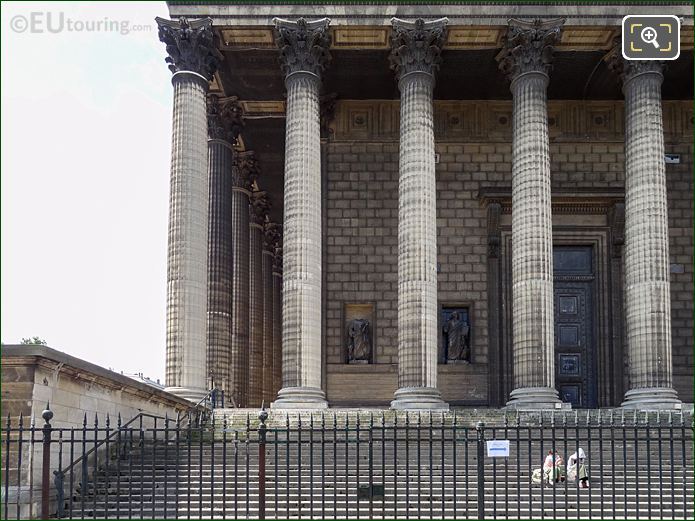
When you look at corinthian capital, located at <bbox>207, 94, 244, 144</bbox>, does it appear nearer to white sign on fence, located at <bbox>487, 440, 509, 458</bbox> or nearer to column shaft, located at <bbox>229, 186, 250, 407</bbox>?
column shaft, located at <bbox>229, 186, 250, 407</bbox>

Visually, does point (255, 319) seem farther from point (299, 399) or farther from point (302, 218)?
point (299, 399)

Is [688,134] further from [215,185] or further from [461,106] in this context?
A: [215,185]

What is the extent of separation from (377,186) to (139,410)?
16523 mm

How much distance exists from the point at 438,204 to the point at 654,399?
11.8 metres

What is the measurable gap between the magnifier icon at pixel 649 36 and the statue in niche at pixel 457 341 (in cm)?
1203

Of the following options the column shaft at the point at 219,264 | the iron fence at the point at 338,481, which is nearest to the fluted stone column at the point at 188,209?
the column shaft at the point at 219,264

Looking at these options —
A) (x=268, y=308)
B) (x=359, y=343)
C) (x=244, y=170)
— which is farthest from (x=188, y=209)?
(x=268, y=308)

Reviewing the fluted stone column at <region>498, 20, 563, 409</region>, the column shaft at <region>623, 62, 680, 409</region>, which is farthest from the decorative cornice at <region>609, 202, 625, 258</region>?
the fluted stone column at <region>498, 20, 563, 409</region>

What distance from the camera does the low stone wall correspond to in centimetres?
1734

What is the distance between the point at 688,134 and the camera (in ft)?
127

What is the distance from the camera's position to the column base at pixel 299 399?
1196 inches

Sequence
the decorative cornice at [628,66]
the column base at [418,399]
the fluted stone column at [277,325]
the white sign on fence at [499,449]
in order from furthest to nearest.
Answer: the fluted stone column at [277,325]
the decorative cornice at [628,66]
the column base at [418,399]
the white sign on fence at [499,449]

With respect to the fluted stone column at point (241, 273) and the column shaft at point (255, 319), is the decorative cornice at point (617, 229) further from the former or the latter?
the column shaft at point (255, 319)

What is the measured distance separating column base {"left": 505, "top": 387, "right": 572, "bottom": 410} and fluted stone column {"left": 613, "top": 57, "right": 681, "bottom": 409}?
258cm
